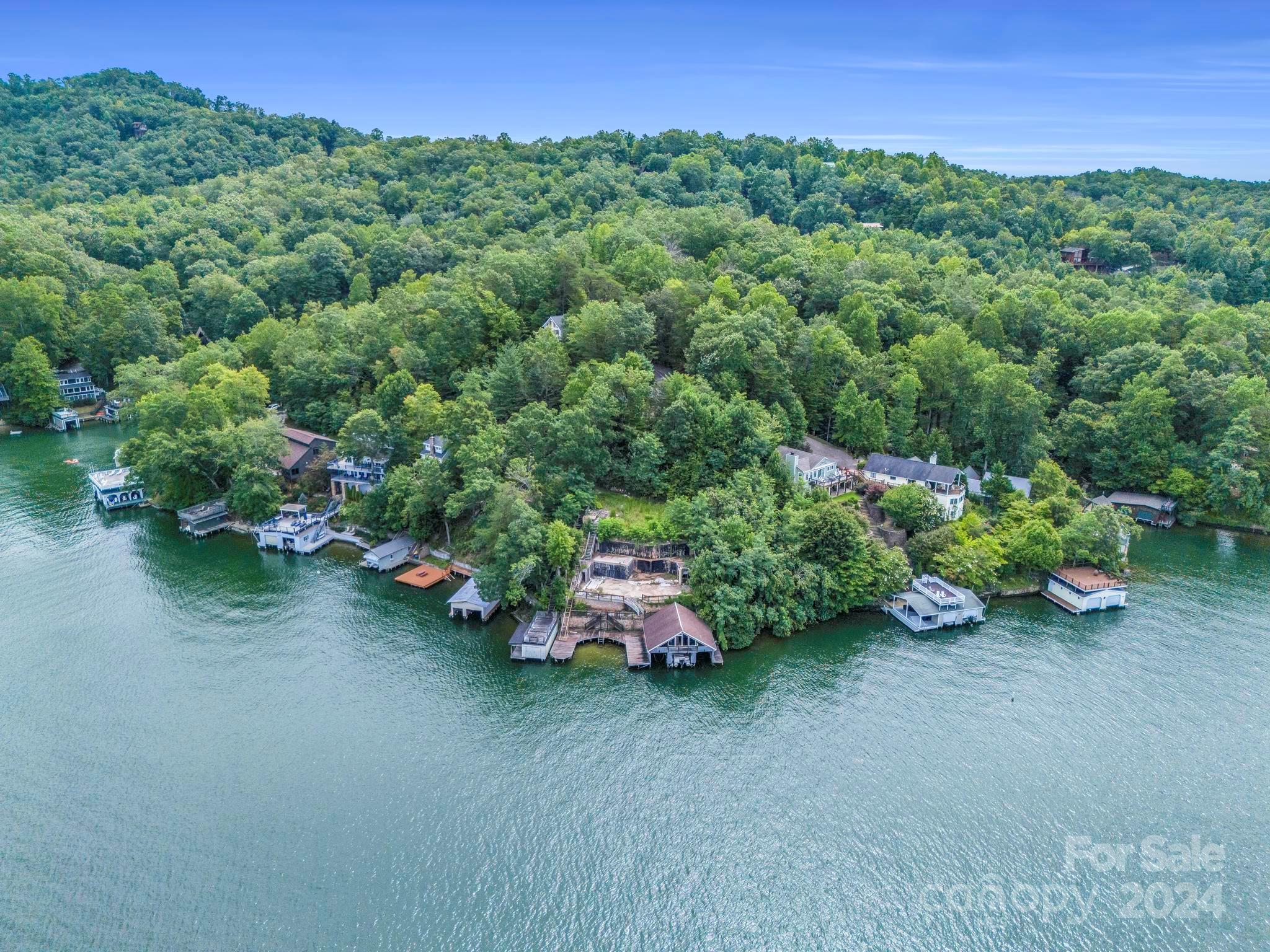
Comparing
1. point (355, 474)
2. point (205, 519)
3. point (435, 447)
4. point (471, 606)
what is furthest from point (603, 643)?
point (205, 519)

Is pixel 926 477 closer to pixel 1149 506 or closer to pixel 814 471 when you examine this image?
pixel 814 471

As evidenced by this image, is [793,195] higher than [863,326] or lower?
higher

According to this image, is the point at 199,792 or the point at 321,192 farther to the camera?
the point at 321,192

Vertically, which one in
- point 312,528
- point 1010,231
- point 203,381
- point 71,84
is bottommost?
point 312,528

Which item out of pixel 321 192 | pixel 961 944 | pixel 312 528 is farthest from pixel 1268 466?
pixel 321 192

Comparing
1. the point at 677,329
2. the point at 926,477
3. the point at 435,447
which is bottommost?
the point at 926,477

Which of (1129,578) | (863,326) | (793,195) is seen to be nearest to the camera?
(1129,578)

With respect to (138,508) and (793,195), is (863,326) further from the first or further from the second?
(138,508)
